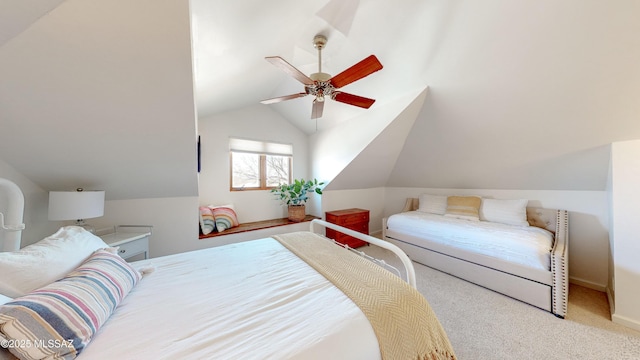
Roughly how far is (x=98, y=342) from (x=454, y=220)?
141 inches

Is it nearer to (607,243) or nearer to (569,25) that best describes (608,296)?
(607,243)

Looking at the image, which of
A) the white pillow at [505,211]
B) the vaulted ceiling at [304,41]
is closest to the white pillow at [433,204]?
the white pillow at [505,211]

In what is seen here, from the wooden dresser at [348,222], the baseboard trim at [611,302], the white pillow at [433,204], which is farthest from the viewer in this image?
the wooden dresser at [348,222]

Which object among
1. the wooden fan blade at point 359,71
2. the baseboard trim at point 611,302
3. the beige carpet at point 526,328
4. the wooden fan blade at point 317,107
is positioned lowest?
the beige carpet at point 526,328

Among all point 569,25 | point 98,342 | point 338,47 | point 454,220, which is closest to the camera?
point 98,342

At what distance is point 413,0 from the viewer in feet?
5.45

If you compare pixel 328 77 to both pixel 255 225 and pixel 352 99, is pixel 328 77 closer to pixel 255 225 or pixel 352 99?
pixel 352 99

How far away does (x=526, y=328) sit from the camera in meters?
1.75

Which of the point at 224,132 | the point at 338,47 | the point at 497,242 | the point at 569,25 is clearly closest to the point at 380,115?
the point at 338,47

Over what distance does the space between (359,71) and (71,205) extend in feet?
8.53

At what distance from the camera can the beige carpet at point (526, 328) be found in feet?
4.94

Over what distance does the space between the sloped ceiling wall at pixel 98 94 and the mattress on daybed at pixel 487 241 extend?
124 inches

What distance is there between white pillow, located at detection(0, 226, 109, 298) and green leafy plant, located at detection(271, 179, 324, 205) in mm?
2537

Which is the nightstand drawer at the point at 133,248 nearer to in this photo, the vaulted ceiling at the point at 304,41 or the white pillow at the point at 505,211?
the vaulted ceiling at the point at 304,41
